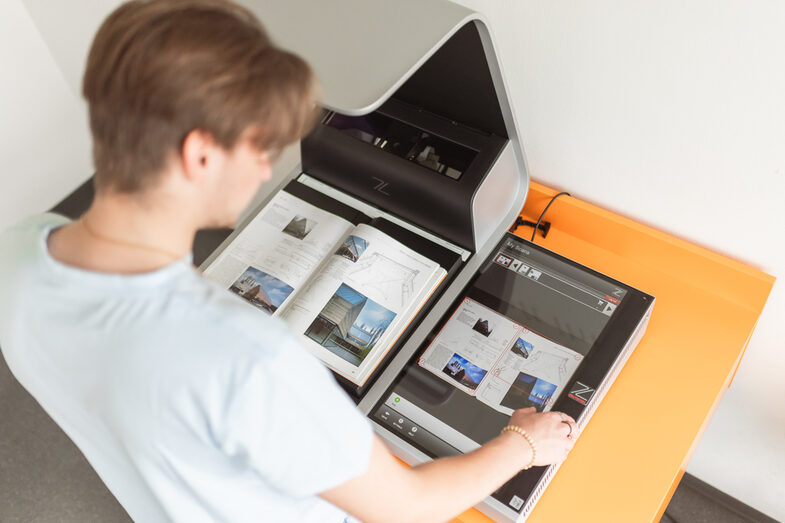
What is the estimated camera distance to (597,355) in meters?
1.07

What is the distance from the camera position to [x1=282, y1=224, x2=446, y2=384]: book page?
1.08 metres

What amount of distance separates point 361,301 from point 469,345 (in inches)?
8.0

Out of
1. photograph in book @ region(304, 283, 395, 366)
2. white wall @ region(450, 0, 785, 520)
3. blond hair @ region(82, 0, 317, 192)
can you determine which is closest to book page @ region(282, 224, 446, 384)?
photograph in book @ region(304, 283, 395, 366)

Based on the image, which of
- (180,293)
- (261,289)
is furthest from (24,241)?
(261,289)

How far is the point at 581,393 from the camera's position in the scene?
1.03 metres

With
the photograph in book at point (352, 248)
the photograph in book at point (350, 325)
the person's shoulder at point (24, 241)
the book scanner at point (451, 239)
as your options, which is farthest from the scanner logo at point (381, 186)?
the person's shoulder at point (24, 241)

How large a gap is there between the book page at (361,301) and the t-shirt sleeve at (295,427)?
39 cm

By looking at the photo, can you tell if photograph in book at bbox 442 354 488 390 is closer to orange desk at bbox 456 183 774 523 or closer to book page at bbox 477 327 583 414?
book page at bbox 477 327 583 414

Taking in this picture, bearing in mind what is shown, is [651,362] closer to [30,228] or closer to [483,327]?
[483,327]

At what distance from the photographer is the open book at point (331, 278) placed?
3.59 feet

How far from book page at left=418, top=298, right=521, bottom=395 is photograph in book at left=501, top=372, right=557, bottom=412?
0.05m

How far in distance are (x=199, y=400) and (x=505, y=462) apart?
47cm

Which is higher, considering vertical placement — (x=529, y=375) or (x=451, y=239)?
(x=451, y=239)

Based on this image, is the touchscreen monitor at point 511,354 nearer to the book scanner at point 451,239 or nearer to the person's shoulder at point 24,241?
the book scanner at point 451,239
